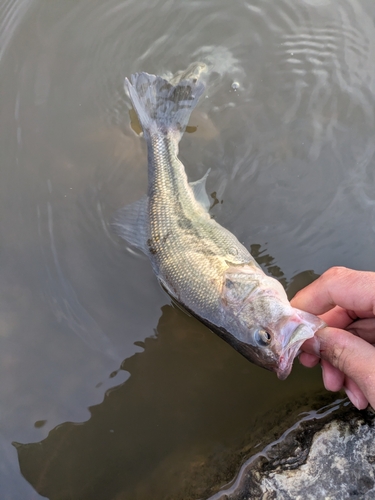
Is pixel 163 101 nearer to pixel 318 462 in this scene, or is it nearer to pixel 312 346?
pixel 312 346

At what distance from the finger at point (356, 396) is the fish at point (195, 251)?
1.69 ft

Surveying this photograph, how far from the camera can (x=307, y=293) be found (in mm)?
2979

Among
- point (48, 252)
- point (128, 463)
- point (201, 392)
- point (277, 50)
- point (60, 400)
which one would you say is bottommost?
point (128, 463)

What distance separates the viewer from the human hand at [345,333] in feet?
8.08

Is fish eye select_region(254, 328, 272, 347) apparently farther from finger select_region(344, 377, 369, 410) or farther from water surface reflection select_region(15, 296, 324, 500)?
water surface reflection select_region(15, 296, 324, 500)

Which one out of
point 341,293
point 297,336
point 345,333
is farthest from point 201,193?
point 345,333

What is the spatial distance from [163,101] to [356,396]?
9.84 feet

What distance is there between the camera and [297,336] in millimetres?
2566

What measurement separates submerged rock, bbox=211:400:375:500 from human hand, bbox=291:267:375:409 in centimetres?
32

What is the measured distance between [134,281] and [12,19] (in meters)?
3.22

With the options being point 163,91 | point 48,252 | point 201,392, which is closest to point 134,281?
point 48,252

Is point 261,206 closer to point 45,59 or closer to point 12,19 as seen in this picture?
point 45,59

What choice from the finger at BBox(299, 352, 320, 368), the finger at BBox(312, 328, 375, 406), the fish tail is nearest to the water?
the fish tail

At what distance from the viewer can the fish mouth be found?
8.41ft
